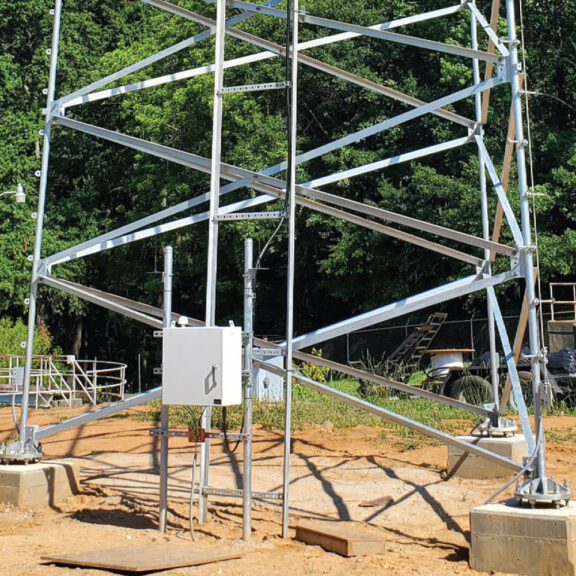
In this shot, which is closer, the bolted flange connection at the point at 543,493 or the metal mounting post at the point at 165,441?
the bolted flange connection at the point at 543,493

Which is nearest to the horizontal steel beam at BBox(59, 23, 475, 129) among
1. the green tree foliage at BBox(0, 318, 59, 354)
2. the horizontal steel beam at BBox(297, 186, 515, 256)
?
the horizontal steel beam at BBox(297, 186, 515, 256)

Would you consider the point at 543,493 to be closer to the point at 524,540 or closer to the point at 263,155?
the point at 524,540

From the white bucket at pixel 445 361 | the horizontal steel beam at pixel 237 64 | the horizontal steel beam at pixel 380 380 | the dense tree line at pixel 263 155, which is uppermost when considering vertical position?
the dense tree line at pixel 263 155

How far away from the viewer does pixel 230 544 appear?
7.80m

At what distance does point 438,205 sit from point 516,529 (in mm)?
26861

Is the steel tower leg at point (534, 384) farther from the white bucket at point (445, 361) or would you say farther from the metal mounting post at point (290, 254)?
the white bucket at point (445, 361)

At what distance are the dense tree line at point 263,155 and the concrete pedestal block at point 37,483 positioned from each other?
2188 centimetres

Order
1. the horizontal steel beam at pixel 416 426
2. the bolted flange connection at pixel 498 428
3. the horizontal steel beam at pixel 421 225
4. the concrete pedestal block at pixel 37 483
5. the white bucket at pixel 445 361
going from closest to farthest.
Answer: the horizontal steel beam at pixel 416 426
the horizontal steel beam at pixel 421 225
the concrete pedestal block at pixel 37 483
the bolted flange connection at pixel 498 428
the white bucket at pixel 445 361

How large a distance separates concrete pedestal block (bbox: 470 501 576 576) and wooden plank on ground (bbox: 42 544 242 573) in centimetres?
192

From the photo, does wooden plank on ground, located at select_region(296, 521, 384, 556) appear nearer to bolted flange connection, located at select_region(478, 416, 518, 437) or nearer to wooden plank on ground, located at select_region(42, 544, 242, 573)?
wooden plank on ground, located at select_region(42, 544, 242, 573)

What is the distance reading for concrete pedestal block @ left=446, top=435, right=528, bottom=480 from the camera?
11.0 metres

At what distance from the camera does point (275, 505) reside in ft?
32.0

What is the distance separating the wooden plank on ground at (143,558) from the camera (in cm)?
672

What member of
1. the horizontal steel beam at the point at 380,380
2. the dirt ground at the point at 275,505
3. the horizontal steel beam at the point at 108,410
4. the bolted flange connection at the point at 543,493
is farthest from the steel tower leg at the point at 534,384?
the horizontal steel beam at the point at 108,410
